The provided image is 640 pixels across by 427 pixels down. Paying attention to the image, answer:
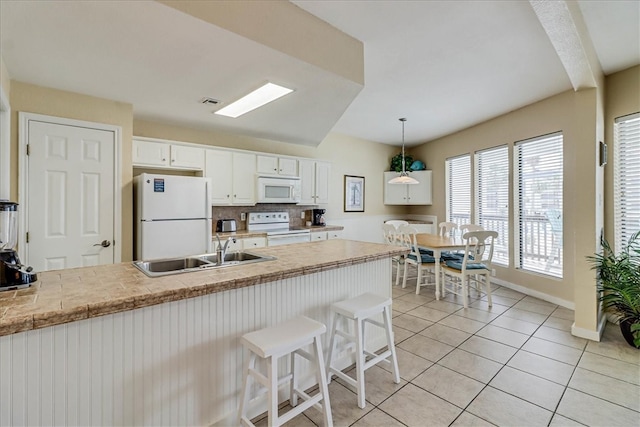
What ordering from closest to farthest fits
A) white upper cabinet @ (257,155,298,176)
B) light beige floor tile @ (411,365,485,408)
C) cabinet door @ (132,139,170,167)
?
light beige floor tile @ (411,365,485,408)
cabinet door @ (132,139,170,167)
white upper cabinet @ (257,155,298,176)

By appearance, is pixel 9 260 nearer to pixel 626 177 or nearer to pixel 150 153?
pixel 150 153

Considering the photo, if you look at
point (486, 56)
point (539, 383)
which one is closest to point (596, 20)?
point (486, 56)

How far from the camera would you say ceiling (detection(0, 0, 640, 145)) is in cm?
187

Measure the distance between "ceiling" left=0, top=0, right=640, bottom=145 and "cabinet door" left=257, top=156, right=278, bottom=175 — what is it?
745 millimetres

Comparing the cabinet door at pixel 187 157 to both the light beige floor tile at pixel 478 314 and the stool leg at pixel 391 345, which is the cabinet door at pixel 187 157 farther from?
the light beige floor tile at pixel 478 314

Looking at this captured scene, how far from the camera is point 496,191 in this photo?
4730 millimetres

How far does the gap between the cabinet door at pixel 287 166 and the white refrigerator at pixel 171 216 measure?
1.39 m

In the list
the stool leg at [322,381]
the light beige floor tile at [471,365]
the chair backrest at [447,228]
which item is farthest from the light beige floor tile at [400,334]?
the chair backrest at [447,228]

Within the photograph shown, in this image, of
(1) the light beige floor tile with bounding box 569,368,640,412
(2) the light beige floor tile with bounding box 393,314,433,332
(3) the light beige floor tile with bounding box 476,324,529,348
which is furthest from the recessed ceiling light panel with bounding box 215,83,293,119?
(1) the light beige floor tile with bounding box 569,368,640,412

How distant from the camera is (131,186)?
316 centimetres

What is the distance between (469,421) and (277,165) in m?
3.85

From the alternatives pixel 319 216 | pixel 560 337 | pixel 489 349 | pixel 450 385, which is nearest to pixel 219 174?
pixel 319 216

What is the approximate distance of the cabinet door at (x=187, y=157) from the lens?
3.67 m

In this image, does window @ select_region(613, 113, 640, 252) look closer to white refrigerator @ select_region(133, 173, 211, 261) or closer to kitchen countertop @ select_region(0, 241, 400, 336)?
kitchen countertop @ select_region(0, 241, 400, 336)
